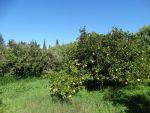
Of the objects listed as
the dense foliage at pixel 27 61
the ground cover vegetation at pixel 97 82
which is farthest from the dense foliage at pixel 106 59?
the dense foliage at pixel 27 61

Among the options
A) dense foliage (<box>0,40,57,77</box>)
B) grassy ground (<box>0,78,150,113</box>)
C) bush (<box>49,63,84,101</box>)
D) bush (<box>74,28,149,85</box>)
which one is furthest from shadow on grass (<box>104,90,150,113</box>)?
dense foliage (<box>0,40,57,77</box>)

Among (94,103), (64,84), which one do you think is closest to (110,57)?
(64,84)

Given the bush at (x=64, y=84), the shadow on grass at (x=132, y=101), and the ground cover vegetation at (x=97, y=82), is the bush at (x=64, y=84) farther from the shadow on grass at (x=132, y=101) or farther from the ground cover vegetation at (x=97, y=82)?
the shadow on grass at (x=132, y=101)

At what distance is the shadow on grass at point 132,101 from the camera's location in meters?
11.8

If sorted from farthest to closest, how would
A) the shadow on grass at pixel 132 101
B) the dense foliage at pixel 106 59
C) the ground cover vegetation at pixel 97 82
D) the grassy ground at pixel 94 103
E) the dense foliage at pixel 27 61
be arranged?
the dense foliage at pixel 27 61 → the dense foliage at pixel 106 59 → the ground cover vegetation at pixel 97 82 → the shadow on grass at pixel 132 101 → the grassy ground at pixel 94 103

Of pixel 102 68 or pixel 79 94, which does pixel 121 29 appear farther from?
pixel 79 94

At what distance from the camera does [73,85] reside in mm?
14070

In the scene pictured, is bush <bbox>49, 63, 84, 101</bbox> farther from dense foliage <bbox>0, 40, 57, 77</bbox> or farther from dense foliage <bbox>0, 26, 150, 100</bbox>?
dense foliage <bbox>0, 40, 57, 77</bbox>

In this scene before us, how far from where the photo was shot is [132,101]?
1312 cm

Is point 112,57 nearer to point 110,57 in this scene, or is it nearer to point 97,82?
point 110,57

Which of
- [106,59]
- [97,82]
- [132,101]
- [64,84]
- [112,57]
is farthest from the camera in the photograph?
[97,82]

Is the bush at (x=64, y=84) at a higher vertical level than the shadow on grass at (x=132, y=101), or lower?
higher

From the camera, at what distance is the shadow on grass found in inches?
464

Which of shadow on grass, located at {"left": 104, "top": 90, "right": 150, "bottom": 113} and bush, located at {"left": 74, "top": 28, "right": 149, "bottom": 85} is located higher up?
bush, located at {"left": 74, "top": 28, "right": 149, "bottom": 85}
